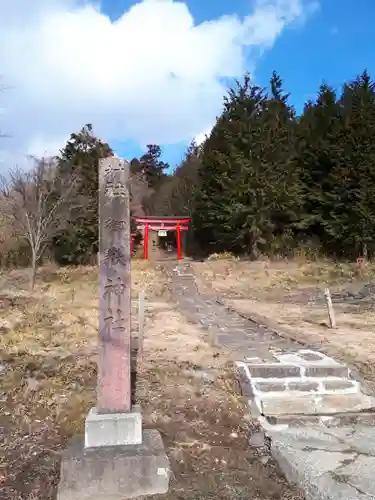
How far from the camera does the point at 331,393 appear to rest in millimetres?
5016

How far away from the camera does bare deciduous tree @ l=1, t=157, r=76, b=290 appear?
19234mm

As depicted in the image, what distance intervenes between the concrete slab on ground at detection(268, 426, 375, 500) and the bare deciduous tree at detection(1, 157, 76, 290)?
15.5 m

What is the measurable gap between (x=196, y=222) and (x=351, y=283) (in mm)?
11483

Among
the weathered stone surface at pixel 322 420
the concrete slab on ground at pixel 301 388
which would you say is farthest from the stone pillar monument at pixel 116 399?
the concrete slab on ground at pixel 301 388

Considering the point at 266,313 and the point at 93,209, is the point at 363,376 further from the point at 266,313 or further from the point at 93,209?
the point at 93,209

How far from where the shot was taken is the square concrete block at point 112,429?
12.1 feet

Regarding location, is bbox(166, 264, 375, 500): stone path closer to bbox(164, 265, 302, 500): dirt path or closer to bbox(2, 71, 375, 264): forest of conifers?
bbox(164, 265, 302, 500): dirt path

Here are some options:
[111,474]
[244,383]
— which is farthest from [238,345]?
[111,474]

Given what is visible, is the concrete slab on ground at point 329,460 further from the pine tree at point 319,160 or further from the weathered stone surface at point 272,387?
the pine tree at point 319,160

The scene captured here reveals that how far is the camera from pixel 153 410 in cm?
484

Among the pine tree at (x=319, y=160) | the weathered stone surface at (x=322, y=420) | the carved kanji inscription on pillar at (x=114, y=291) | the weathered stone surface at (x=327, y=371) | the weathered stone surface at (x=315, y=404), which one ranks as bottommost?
the weathered stone surface at (x=322, y=420)

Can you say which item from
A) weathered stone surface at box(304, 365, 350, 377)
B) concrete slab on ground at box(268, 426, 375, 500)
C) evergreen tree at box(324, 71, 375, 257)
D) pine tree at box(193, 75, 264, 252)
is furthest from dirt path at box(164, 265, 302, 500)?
evergreen tree at box(324, 71, 375, 257)

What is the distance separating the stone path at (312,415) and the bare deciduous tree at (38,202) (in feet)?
46.3

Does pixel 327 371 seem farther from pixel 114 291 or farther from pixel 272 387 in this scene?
pixel 114 291
